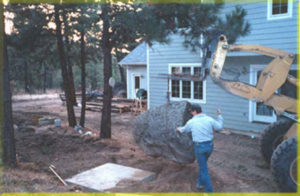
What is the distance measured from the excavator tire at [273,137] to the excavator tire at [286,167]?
1.87m

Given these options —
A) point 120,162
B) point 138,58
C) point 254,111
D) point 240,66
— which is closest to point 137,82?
point 138,58

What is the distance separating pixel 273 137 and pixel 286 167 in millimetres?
2041

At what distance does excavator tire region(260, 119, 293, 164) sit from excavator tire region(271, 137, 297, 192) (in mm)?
1873

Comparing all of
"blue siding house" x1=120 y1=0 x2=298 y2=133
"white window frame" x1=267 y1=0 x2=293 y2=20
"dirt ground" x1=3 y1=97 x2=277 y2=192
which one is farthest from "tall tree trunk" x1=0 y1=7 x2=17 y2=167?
"white window frame" x1=267 y1=0 x2=293 y2=20

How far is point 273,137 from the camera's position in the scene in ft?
22.2

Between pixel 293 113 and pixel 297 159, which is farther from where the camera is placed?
pixel 293 113

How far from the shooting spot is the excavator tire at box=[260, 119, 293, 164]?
266 inches

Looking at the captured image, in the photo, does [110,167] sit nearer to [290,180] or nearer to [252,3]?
[290,180]

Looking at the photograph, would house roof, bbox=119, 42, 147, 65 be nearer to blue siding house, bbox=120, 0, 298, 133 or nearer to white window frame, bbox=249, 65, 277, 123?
blue siding house, bbox=120, 0, 298, 133

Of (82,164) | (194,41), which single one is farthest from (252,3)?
(82,164)

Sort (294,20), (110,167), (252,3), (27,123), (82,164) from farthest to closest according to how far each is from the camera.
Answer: (27,123), (252,3), (294,20), (82,164), (110,167)

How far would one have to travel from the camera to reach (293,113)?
19.7 ft

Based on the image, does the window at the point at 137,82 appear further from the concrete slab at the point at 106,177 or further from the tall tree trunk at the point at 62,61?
the concrete slab at the point at 106,177

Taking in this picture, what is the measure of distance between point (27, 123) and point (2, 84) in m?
7.70
